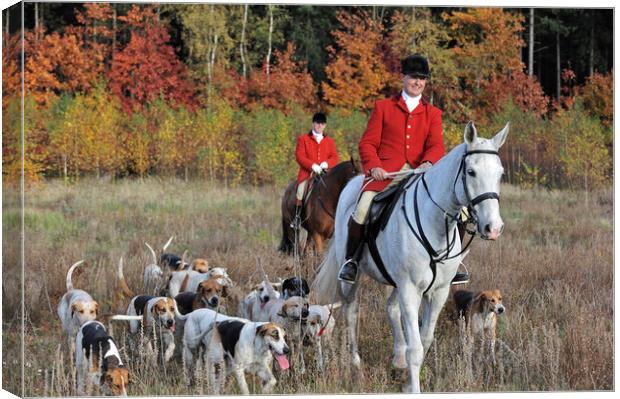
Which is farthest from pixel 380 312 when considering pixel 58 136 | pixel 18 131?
pixel 58 136

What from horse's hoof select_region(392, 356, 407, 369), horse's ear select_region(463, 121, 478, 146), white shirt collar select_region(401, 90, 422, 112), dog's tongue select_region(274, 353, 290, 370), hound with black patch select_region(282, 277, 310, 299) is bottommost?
horse's hoof select_region(392, 356, 407, 369)

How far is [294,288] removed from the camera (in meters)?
8.28

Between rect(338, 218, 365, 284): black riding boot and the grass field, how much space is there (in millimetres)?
611

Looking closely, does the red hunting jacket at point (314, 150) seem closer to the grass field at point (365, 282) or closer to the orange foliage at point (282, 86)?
the grass field at point (365, 282)

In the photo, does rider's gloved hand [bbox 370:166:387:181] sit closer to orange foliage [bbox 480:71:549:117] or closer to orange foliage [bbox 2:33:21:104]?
orange foliage [bbox 2:33:21:104]

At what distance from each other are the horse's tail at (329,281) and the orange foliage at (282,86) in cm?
1390

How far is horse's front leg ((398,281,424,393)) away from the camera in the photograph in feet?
21.5

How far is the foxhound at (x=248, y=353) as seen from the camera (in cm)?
686

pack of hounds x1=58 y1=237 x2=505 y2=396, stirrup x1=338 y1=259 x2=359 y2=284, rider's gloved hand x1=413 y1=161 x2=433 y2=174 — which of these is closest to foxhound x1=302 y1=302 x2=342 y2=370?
pack of hounds x1=58 y1=237 x2=505 y2=396

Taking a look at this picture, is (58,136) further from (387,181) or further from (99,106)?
(387,181)

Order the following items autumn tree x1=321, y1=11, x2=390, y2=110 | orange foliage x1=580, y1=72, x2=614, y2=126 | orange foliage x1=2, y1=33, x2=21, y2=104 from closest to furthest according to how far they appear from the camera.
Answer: orange foliage x1=2, y1=33, x2=21, y2=104, orange foliage x1=580, y1=72, x2=614, y2=126, autumn tree x1=321, y1=11, x2=390, y2=110

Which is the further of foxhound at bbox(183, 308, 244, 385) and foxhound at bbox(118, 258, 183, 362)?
foxhound at bbox(118, 258, 183, 362)

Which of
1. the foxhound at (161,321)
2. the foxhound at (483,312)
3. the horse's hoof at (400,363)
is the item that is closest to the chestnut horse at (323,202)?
the foxhound at (483,312)

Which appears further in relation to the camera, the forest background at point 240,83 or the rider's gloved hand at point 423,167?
the forest background at point 240,83
